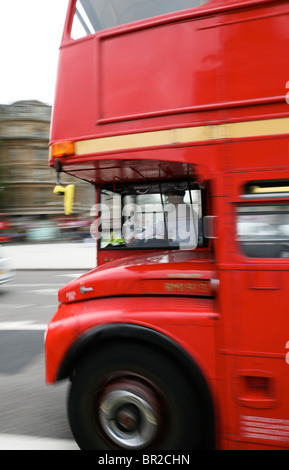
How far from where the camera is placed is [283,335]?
2.08 meters

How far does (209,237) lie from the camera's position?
7.84 feet

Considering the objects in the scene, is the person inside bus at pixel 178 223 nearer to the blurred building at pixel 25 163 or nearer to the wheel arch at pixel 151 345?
the wheel arch at pixel 151 345

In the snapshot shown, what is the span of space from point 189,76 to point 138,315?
60.3 inches

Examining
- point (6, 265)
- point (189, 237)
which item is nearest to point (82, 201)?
point (6, 265)

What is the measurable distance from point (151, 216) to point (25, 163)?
130 feet

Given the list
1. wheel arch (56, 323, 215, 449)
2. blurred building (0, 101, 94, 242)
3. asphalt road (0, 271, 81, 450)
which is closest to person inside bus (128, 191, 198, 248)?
wheel arch (56, 323, 215, 449)

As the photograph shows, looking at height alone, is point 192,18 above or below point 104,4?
below

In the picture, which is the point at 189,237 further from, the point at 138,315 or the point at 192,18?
the point at 192,18

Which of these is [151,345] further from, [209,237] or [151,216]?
[151,216]

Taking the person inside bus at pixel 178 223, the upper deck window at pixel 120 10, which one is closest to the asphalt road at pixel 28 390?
the person inside bus at pixel 178 223

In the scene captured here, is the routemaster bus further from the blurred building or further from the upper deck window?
the blurred building

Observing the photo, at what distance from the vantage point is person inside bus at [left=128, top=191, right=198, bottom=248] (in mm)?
3504

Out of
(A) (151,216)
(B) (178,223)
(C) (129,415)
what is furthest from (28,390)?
(B) (178,223)

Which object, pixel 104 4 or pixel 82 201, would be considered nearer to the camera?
pixel 104 4
